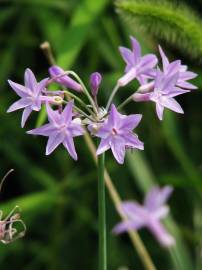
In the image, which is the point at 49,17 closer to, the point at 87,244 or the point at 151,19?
the point at 87,244

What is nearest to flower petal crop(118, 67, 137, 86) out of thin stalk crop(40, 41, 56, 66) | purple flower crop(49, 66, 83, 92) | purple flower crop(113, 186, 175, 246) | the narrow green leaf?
purple flower crop(49, 66, 83, 92)

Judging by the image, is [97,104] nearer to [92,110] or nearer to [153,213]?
[92,110]

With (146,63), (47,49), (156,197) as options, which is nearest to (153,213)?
(156,197)

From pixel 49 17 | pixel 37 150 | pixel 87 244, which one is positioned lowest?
pixel 87 244

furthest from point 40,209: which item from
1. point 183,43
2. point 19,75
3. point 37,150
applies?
point 183,43

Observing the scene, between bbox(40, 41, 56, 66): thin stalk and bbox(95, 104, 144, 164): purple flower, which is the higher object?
bbox(40, 41, 56, 66): thin stalk

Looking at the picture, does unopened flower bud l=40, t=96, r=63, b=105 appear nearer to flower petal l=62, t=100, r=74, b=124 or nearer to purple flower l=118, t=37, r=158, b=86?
flower petal l=62, t=100, r=74, b=124

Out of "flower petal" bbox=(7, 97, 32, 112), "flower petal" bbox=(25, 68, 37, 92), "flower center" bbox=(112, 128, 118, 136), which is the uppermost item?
"flower petal" bbox=(25, 68, 37, 92)
